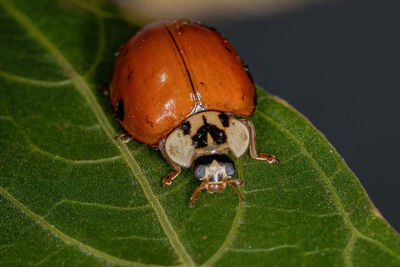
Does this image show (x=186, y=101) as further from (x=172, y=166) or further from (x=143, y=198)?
(x=143, y=198)

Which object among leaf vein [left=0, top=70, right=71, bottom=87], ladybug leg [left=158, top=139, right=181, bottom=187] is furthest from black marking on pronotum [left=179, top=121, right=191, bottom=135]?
leaf vein [left=0, top=70, right=71, bottom=87]

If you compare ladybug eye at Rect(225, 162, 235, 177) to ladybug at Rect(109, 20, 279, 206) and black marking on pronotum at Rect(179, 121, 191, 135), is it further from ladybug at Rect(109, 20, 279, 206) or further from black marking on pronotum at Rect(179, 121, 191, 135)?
black marking on pronotum at Rect(179, 121, 191, 135)

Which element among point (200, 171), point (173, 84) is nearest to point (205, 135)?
point (200, 171)

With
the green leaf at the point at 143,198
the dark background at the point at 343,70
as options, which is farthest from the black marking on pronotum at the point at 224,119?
the dark background at the point at 343,70

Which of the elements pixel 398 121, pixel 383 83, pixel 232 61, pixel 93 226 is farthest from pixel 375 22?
pixel 93 226


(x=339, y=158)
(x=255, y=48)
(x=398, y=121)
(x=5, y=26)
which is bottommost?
(x=398, y=121)

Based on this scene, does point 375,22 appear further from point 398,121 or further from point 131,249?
point 131,249

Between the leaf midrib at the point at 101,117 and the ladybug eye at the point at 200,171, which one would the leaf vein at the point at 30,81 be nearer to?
the leaf midrib at the point at 101,117
